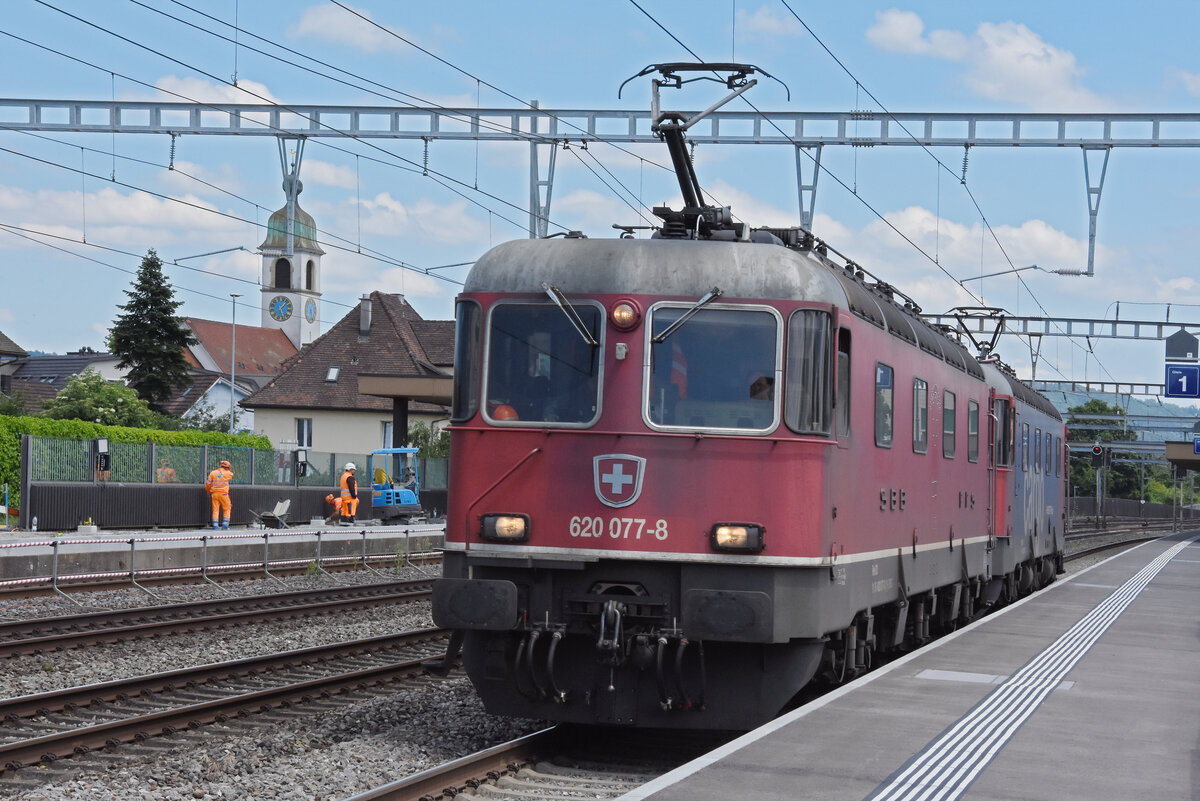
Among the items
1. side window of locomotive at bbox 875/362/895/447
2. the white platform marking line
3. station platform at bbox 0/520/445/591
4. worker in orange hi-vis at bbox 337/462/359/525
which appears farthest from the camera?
worker in orange hi-vis at bbox 337/462/359/525

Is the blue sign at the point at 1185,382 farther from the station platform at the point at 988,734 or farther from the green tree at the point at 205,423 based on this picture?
the green tree at the point at 205,423

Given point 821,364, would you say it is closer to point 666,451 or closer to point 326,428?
point 666,451

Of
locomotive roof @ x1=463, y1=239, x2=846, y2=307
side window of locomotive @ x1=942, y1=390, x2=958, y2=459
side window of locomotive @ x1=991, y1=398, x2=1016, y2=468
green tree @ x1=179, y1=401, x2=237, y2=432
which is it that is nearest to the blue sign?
side window of locomotive @ x1=991, y1=398, x2=1016, y2=468

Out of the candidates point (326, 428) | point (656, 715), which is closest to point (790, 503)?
point (656, 715)

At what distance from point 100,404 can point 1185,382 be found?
4398cm

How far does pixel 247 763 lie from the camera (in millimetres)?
9297

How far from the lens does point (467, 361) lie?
10.1 meters

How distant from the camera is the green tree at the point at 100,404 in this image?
64.7 meters

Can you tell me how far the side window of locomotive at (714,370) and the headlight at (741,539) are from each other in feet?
2.15

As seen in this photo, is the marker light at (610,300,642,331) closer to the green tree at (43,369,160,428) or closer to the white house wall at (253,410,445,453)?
the green tree at (43,369,160,428)

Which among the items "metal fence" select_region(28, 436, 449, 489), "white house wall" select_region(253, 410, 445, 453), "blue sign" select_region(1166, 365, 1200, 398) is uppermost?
"blue sign" select_region(1166, 365, 1200, 398)

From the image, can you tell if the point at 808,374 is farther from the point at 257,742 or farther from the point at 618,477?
the point at 257,742

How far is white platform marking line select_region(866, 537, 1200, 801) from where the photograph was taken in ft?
23.8

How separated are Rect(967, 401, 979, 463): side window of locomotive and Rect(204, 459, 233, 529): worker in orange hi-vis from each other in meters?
20.5
